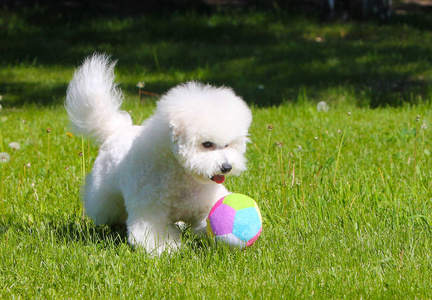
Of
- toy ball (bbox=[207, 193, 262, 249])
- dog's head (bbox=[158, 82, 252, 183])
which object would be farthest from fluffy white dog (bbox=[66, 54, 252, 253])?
toy ball (bbox=[207, 193, 262, 249])

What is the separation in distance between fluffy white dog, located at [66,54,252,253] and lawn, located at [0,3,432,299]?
187 millimetres

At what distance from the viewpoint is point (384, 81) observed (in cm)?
881

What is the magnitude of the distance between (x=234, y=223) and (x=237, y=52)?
323 inches

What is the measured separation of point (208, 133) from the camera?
2.95 meters

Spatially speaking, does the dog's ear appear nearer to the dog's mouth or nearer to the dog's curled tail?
the dog's mouth

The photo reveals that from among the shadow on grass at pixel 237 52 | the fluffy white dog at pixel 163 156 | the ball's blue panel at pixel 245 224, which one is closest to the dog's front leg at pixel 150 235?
the fluffy white dog at pixel 163 156

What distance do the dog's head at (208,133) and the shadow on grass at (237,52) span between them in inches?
203

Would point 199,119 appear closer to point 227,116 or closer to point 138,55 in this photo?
point 227,116

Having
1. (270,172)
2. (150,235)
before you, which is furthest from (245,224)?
(270,172)

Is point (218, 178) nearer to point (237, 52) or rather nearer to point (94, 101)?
point (94, 101)

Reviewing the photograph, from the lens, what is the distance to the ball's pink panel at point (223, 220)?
3077 millimetres

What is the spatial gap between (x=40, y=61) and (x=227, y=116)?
332 inches

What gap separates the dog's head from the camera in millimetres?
2930

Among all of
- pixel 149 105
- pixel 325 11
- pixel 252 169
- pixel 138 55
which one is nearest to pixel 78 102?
pixel 252 169
